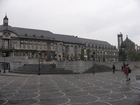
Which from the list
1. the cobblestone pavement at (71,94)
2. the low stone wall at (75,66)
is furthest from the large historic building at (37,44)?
the cobblestone pavement at (71,94)

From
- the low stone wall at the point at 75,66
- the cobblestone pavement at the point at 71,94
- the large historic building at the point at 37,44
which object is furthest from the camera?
the large historic building at the point at 37,44

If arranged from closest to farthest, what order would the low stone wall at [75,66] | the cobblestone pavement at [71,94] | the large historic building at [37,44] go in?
the cobblestone pavement at [71,94], the low stone wall at [75,66], the large historic building at [37,44]

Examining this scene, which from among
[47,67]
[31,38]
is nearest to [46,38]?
[31,38]

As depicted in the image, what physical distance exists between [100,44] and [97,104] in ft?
398

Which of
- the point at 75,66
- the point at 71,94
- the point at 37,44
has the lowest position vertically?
the point at 71,94

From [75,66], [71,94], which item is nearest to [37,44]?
[75,66]

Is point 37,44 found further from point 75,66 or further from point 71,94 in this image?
point 71,94

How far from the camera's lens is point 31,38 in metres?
81.5

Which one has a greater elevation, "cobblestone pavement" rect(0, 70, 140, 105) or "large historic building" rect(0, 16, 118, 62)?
"large historic building" rect(0, 16, 118, 62)

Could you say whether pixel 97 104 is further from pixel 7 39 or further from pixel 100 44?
pixel 100 44

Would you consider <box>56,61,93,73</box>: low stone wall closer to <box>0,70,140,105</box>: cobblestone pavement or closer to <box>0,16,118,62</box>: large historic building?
<box>0,16,118,62</box>: large historic building

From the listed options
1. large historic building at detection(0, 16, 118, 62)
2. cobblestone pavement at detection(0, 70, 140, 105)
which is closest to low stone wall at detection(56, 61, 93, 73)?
large historic building at detection(0, 16, 118, 62)

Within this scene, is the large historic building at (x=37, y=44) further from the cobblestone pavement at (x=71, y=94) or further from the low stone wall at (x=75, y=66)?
the cobblestone pavement at (x=71, y=94)

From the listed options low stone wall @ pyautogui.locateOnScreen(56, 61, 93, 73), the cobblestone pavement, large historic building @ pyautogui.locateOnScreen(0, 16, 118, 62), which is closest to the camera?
the cobblestone pavement
